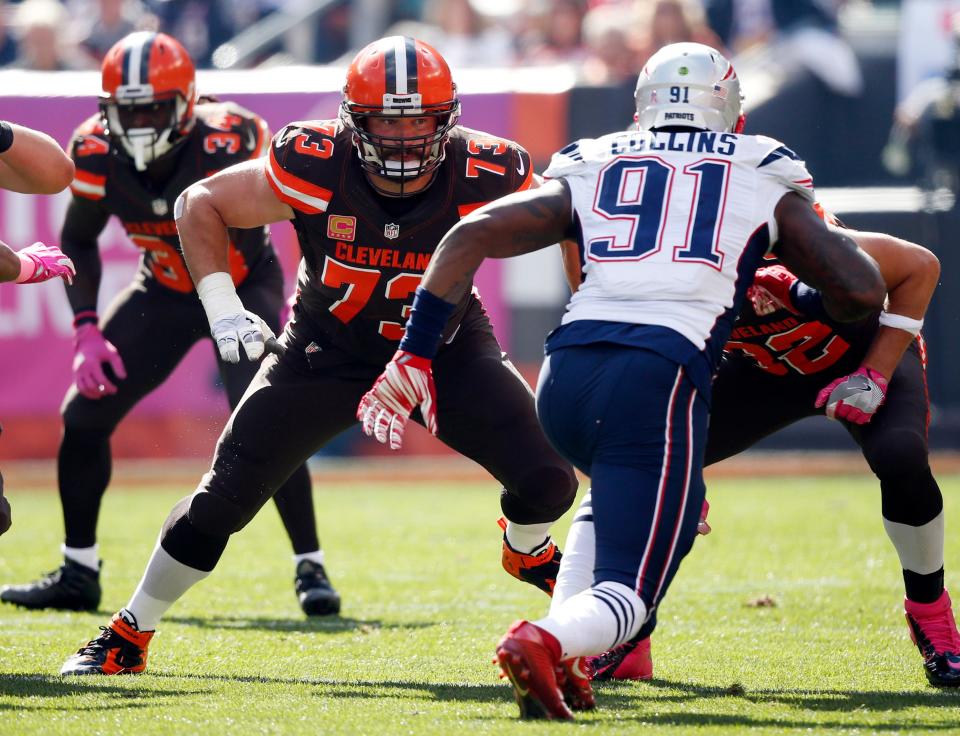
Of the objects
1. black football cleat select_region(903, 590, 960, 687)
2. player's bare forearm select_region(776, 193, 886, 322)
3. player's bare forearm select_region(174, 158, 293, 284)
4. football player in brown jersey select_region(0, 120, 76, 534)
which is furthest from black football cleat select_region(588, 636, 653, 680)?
football player in brown jersey select_region(0, 120, 76, 534)

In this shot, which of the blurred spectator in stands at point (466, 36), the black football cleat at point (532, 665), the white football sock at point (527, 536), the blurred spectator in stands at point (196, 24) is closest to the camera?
the black football cleat at point (532, 665)

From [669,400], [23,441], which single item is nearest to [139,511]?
[23,441]

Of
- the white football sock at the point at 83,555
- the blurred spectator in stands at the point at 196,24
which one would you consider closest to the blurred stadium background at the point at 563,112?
the blurred spectator in stands at the point at 196,24

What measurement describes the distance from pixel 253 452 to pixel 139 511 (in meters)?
4.03

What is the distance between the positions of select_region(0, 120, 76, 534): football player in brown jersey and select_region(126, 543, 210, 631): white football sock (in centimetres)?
40

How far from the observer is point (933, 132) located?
9203 mm

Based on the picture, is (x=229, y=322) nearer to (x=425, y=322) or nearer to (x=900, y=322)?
(x=425, y=322)

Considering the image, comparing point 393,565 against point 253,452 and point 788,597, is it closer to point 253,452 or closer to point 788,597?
point 788,597

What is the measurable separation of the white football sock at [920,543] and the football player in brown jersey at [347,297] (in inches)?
34.3

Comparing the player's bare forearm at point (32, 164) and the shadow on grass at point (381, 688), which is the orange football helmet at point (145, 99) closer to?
the player's bare forearm at point (32, 164)

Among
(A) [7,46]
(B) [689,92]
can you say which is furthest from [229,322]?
(A) [7,46]

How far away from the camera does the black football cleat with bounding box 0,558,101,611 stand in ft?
17.0

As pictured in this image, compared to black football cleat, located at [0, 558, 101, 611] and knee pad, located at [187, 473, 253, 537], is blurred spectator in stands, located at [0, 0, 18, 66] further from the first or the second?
knee pad, located at [187, 473, 253, 537]

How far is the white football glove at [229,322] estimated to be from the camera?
397 cm
